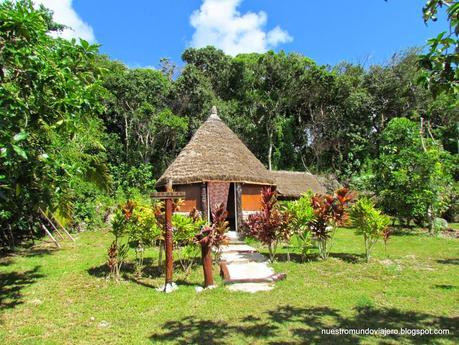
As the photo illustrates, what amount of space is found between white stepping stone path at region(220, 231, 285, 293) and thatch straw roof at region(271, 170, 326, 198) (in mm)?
10569

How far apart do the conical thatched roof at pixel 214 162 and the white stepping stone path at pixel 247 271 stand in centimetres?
386

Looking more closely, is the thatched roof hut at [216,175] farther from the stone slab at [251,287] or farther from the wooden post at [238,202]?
→ the stone slab at [251,287]

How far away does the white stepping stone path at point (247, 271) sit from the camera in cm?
773

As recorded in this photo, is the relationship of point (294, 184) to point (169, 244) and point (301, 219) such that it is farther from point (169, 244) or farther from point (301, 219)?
point (169, 244)

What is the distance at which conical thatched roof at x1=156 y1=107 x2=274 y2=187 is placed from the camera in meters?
14.0

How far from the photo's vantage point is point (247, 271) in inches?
340

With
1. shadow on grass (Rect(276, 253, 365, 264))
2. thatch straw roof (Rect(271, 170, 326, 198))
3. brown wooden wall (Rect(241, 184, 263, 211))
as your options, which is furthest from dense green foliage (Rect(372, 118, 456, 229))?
shadow on grass (Rect(276, 253, 365, 264))

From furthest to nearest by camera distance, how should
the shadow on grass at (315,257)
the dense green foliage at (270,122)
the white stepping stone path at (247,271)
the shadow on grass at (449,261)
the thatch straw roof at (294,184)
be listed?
the thatch straw roof at (294,184) → the dense green foliage at (270,122) → the shadow on grass at (315,257) → the shadow on grass at (449,261) → the white stepping stone path at (247,271)

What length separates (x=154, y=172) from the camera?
2820 cm

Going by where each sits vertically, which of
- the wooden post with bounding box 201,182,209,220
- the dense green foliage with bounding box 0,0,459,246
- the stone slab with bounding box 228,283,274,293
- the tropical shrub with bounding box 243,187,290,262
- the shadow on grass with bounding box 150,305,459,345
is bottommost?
the shadow on grass with bounding box 150,305,459,345

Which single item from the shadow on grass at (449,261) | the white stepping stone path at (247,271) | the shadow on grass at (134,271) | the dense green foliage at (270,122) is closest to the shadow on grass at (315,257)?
the white stepping stone path at (247,271)

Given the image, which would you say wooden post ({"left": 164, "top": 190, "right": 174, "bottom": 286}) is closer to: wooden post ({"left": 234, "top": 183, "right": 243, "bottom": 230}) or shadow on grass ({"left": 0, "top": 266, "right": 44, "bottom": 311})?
shadow on grass ({"left": 0, "top": 266, "right": 44, "bottom": 311})

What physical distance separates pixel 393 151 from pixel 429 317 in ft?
43.3

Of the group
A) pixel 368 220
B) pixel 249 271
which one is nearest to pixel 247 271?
pixel 249 271
